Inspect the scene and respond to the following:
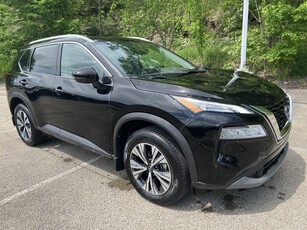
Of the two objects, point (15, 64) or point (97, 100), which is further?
point (15, 64)

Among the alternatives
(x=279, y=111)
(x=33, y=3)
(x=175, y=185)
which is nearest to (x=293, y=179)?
(x=279, y=111)

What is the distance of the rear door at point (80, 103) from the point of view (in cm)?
336

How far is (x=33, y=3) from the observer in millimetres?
12070

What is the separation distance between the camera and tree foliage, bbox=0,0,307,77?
797 centimetres

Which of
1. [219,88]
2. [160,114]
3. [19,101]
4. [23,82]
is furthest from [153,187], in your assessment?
[19,101]

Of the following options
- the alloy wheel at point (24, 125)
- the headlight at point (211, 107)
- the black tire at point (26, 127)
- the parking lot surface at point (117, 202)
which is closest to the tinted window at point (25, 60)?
the black tire at point (26, 127)

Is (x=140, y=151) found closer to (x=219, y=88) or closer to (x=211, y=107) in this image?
(x=211, y=107)

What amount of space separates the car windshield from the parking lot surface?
132 cm

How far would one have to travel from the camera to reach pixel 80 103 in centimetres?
355

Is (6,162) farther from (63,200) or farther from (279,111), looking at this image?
(279,111)

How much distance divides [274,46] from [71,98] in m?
6.48

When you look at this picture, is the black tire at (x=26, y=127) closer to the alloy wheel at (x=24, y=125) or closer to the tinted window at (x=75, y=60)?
the alloy wheel at (x=24, y=125)

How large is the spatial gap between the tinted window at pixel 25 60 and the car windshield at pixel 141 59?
64.9 inches

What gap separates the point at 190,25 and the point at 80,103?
6.66 metres
